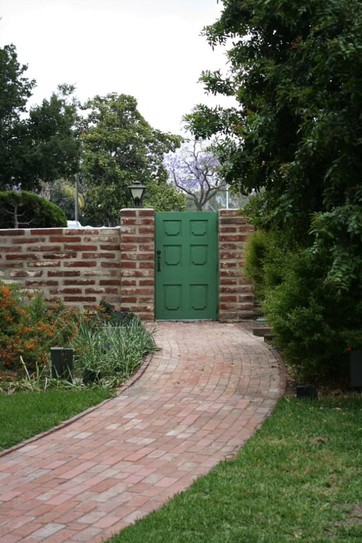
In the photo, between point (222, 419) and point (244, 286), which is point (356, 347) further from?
point (244, 286)

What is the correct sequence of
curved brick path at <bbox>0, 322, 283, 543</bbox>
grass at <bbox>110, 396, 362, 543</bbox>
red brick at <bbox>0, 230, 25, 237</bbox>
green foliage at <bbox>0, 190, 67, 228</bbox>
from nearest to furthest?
grass at <bbox>110, 396, 362, 543</bbox> → curved brick path at <bbox>0, 322, 283, 543</bbox> → red brick at <bbox>0, 230, 25, 237</bbox> → green foliage at <bbox>0, 190, 67, 228</bbox>

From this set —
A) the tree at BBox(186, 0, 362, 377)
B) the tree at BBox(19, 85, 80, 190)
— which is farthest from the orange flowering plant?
the tree at BBox(19, 85, 80, 190)

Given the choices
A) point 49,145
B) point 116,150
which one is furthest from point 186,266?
point 116,150

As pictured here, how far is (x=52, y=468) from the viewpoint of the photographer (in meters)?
4.67

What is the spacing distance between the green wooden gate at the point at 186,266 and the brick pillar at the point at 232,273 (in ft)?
0.75

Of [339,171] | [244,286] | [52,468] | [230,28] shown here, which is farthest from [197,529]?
[244,286]

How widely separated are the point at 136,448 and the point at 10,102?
31.9 metres

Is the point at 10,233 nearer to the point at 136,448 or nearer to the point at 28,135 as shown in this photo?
the point at 136,448

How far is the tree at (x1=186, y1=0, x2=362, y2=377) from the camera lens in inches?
207

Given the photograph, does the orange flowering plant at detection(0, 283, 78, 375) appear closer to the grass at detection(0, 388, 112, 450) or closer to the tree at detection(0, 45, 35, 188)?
the grass at detection(0, 388, 112, 450)

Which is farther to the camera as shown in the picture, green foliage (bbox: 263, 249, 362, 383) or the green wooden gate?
the green wooden gate

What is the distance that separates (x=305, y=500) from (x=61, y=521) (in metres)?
1.32

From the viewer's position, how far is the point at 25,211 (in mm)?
13305

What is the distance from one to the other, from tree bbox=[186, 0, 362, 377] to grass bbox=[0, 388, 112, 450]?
6.37ft
